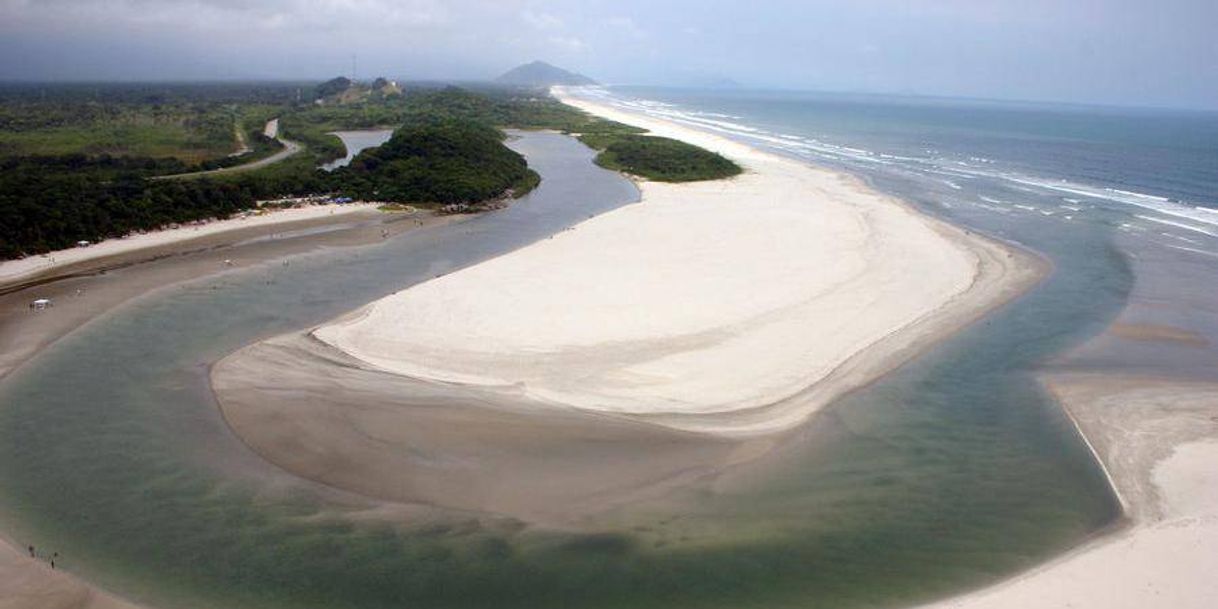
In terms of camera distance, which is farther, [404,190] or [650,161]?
[650,161]

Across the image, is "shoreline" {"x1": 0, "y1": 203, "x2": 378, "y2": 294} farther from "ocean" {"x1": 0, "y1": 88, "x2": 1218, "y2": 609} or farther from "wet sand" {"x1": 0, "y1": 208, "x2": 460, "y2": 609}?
"ocean" {"x1": 0, "y1": 88, "x2": 1218, "y2": 609}

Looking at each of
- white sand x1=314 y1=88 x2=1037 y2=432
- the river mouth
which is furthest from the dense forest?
white sand x1=314 y1=88 x2=1037 y2=432

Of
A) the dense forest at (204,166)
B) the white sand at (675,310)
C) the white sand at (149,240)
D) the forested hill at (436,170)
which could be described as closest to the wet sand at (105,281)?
the white sand at (149,240)

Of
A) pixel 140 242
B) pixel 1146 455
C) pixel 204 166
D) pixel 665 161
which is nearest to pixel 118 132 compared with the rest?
pixel 204 166

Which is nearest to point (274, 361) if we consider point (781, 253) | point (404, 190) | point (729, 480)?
point (729, 480)

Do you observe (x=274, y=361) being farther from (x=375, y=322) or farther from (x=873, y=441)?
(x=873, y=441)

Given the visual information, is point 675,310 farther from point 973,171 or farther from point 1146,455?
point 973,171
